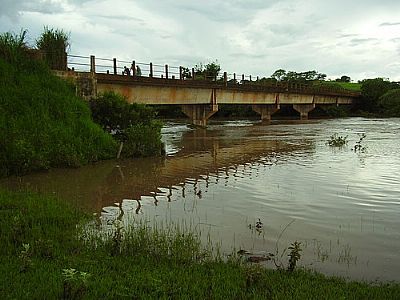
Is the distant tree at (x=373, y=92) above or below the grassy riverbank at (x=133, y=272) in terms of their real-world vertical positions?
above

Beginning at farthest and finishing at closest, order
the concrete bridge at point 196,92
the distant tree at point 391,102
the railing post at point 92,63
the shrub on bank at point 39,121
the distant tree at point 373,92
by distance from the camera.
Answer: the distant tree at point 373,92 → the distant tree at point 391,102 → the concrete bridge at point 196,92 → the railing post at point 92,63 → the shrub on bank at point 39,121

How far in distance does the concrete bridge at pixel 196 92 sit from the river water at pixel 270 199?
705 cm

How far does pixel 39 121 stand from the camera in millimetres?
18219

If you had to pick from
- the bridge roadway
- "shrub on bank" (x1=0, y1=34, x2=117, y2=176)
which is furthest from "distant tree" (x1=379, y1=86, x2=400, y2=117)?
"shrub on bank" (x1=0, y1=34, x2=117, y2=176)

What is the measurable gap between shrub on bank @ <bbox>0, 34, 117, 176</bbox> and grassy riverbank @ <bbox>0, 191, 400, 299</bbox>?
25.8ft

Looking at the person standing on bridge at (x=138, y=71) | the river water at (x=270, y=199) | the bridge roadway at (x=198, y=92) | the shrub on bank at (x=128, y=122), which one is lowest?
the river water at (x=270, y=199)

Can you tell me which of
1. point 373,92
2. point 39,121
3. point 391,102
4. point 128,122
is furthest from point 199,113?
point 373,92

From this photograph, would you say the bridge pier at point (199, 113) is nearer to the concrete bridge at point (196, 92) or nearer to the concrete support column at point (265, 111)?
the concrete bridge at point (196, 92)

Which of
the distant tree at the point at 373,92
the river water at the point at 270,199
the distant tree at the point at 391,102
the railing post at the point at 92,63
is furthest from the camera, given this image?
the distant tree at the point at 373,92

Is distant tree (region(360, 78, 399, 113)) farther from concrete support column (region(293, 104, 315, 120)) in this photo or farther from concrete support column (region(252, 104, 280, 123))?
concrete support column (region(252, 104, 280, 123))

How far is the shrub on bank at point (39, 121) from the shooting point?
1630 cm

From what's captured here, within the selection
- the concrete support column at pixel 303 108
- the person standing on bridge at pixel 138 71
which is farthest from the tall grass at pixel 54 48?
the concrete support column at pixel 303 108

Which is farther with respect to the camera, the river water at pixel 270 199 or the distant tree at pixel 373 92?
the distant tree at pixel 373 92

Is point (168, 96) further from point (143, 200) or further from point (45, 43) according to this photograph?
point (143, 200)
